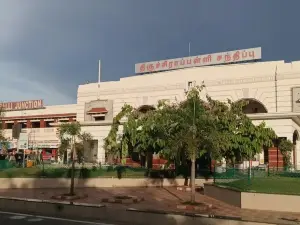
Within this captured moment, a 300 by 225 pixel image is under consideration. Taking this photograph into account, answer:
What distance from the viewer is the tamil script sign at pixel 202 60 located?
160 ft

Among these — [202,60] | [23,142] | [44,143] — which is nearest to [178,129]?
[23,142]

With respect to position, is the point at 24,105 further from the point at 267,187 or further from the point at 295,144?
the point at 267,187

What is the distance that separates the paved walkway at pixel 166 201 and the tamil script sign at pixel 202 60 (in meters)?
29.3

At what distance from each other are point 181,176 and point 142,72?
3009cm

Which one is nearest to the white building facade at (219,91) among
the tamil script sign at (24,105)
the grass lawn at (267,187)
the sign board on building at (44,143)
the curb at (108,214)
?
the sign board on building at (44,143)

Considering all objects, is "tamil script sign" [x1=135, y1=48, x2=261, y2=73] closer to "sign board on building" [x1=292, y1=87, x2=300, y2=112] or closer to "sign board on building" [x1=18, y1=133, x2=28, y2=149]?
"sign board on building" [x1=292, y1=87, x2=300, y2=112]

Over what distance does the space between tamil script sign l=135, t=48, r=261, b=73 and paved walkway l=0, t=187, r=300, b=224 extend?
29255mm

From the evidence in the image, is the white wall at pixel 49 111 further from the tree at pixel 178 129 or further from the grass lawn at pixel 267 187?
the grass lawn at pixel 267 187

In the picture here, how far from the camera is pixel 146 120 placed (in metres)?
26.7

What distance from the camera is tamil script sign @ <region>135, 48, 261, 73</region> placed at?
4869cm

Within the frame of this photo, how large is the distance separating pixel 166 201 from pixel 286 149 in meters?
22.9

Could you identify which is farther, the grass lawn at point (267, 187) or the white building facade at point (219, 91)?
the white building facade at point (219, 91)

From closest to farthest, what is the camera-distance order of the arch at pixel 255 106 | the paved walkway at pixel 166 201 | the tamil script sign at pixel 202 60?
1. the paved walkway at pixel 166 201
2. the arch at pixel 255 106
3. the tamil script sign at pixel 202 60

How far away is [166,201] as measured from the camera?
61.7 ft
